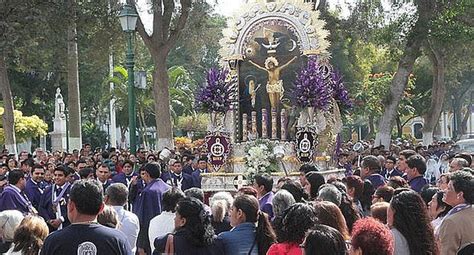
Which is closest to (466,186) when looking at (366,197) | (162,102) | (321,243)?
(321,243)

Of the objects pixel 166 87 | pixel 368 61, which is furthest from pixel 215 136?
pixel 368 61

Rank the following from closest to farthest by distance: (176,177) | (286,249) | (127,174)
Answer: (286,249)
(127,174)
(176,177)

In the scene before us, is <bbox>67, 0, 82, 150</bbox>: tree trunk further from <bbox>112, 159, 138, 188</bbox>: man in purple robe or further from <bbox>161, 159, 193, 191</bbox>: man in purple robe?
<bbox>112, 159, 138, 188</bbox>: man in purple robe

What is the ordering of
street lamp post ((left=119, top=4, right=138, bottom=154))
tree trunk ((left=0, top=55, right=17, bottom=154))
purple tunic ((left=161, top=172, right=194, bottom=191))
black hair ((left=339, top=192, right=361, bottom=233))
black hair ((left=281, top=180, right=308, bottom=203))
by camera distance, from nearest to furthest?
black hair ((left=339, top=192, right=361, bottom=233)), black hair ((left=281, top=180, right=308, bottom=203)), purple tunic ((left=161, top=172, right=194, bottom=191)), street lamp post ((left=119, top=4, right=138, bottom=154)), tree trunk ((left=0, top=55, right=17, bottom=154))

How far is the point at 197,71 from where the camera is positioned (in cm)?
5919

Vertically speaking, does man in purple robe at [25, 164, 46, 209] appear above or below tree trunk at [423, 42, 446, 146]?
below

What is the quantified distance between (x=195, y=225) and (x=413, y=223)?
191 cm

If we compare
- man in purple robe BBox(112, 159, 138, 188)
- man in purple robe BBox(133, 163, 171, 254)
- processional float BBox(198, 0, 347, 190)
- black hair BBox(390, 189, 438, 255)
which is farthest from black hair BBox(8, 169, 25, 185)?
processional float BBox(198, 0, 347, 190)

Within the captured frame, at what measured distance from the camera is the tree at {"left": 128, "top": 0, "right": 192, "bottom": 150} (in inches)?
955

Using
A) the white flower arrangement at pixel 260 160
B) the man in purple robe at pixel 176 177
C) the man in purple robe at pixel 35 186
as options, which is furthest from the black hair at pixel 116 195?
the white flower arrangement at pixel 260 160

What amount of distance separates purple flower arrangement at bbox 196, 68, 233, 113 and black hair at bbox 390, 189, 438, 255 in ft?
41.9

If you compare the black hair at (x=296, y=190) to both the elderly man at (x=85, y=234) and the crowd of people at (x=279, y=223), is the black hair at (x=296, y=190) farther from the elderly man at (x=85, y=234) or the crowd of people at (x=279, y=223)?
the elderly man at (x=85, y=234)

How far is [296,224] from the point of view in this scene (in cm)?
572

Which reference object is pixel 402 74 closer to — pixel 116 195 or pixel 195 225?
pixel 116 195
